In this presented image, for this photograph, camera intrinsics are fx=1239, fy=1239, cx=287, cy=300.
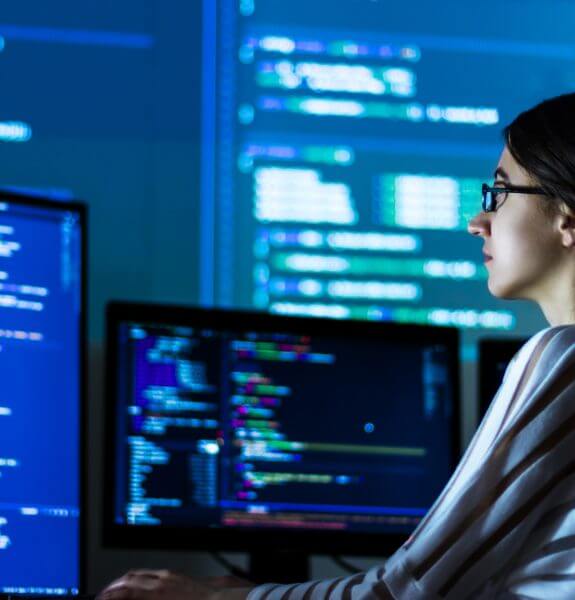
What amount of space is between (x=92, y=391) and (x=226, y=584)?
0.83 metres

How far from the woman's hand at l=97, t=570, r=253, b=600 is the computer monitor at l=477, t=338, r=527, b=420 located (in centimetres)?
96

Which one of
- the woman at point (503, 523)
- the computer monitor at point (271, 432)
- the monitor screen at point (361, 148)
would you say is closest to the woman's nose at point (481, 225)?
the woman at point (503, 523)

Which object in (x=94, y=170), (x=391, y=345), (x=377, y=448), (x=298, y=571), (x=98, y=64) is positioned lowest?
(x=298, y=571)

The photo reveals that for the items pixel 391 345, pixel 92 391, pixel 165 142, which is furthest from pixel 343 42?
pixel 92 391

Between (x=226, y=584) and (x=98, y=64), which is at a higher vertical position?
(x=98, y=64)

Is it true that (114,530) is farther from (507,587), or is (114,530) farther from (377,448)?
(507,587)

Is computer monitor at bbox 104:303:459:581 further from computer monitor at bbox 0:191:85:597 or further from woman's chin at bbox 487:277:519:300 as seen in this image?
woman's chin at bbox 487:277:519:300

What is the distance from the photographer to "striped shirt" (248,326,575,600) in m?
1.22

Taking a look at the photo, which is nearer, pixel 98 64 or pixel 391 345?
pixel 391 345

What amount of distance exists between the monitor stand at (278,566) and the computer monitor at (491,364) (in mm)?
423

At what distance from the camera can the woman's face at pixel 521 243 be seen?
1.49 m

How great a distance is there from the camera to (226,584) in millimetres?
1375

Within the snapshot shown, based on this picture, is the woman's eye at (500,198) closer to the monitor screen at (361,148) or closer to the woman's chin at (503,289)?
the woman's chin at (503,289)

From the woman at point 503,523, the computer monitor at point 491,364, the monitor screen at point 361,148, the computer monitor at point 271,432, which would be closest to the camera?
the woman at point 503,523
